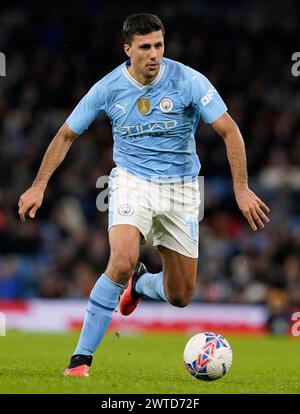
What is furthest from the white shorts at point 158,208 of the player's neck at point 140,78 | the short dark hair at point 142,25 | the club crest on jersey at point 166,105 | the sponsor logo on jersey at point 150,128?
the short dark hair at point 142,25

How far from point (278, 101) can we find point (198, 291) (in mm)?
4866

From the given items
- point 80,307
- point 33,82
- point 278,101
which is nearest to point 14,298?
point 80,307

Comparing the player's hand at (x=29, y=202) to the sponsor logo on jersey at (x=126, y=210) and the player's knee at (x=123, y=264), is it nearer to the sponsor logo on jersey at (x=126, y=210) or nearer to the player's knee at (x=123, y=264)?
the sponsor logo on jersey at (x=126, y=210)

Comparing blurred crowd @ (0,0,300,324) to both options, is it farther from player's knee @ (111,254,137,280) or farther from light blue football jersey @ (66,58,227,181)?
player's knee @ (111,254,137,280)

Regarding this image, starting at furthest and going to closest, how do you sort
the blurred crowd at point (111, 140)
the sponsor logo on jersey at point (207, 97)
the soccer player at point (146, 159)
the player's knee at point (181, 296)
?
the blurred crowd at point (111, 140)
the player's knee at point (181, 296)
the sponsor logo on jersey at point (207, 97)
the soccer player at point (146, 159)

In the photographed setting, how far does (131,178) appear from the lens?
24.5 ft

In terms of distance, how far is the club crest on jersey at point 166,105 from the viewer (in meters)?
7.46

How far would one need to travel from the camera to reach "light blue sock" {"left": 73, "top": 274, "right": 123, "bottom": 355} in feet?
22.8

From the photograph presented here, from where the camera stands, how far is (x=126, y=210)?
7191mm

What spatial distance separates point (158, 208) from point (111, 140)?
10.5 m

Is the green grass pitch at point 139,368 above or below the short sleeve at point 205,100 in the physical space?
below

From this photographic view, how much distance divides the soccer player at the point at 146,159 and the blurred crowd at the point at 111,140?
7.40 metres

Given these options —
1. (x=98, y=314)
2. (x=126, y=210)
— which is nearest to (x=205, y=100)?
(x=126, y=210)

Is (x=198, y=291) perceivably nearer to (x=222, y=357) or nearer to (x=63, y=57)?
(x=63, y=57)
